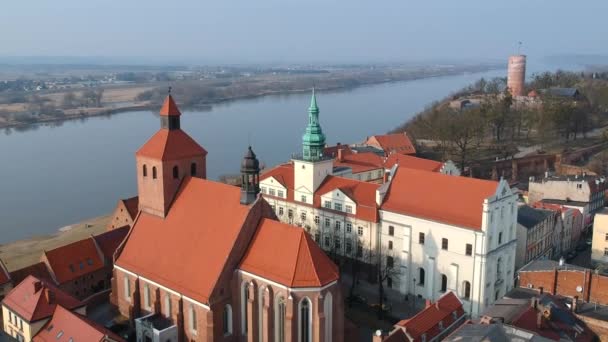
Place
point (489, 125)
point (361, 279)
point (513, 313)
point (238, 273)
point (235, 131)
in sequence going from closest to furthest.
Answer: point (513, 313) < point (238, 273) < point (361, 279) < point (489, 125) < point (235, 131)

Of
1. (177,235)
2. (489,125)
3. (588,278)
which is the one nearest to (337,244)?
(177,235)

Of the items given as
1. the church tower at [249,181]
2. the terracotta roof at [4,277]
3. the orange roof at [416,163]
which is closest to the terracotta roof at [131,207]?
the terracotta roof at [4,277]

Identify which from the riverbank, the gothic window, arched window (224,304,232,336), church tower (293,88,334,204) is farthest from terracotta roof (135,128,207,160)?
the riverbank

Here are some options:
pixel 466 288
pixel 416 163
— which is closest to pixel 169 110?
pixel 466 288

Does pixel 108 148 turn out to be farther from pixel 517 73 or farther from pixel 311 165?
pixel 517 73

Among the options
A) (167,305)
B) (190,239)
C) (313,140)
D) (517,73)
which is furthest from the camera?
(517,73)

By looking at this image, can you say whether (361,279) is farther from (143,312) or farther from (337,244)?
(143,312)

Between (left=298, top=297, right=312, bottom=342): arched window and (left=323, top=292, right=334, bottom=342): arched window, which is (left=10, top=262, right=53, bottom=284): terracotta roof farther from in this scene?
(left=323, top=292, right=334, bottom=342): arched window
